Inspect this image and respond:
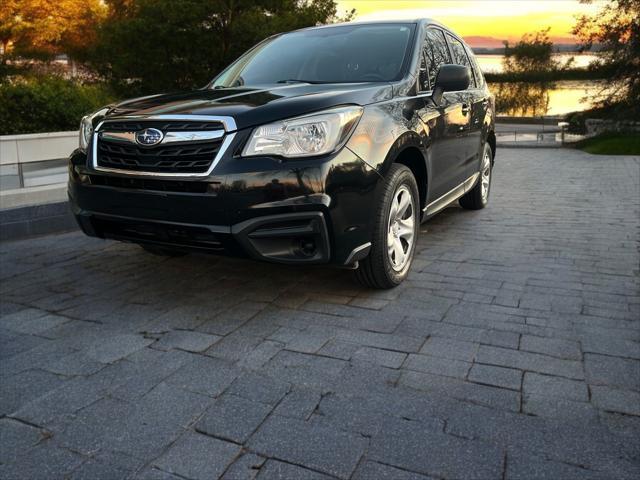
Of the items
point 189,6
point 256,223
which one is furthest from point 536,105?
point 256,223

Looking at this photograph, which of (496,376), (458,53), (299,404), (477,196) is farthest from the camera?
(477,196)

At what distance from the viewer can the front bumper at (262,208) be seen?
11.0 feet

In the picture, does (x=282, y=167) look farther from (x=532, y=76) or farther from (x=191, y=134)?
(x=532, y=76)

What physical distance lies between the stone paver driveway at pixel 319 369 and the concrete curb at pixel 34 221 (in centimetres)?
95

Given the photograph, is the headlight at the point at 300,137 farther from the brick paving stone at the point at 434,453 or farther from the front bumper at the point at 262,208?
the brick paving stone at the point at 434,453

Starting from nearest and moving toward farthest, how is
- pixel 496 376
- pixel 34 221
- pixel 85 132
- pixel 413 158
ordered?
pixel 496 376 → pixel 85 132 → pixel 413 158 → pixel 34 221

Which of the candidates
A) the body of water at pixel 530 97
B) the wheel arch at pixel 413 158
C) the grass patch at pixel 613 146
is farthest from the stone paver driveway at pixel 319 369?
the body of water at pixel 530 97

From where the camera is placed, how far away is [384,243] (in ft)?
12.8

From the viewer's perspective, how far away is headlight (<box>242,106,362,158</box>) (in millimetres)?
3387

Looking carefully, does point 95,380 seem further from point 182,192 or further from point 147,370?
point 182,192

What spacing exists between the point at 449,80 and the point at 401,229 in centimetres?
119

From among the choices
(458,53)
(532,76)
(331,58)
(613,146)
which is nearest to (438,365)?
(331,58)

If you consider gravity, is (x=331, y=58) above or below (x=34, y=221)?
above

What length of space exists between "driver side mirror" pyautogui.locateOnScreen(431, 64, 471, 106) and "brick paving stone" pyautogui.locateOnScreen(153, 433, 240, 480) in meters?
3.18
